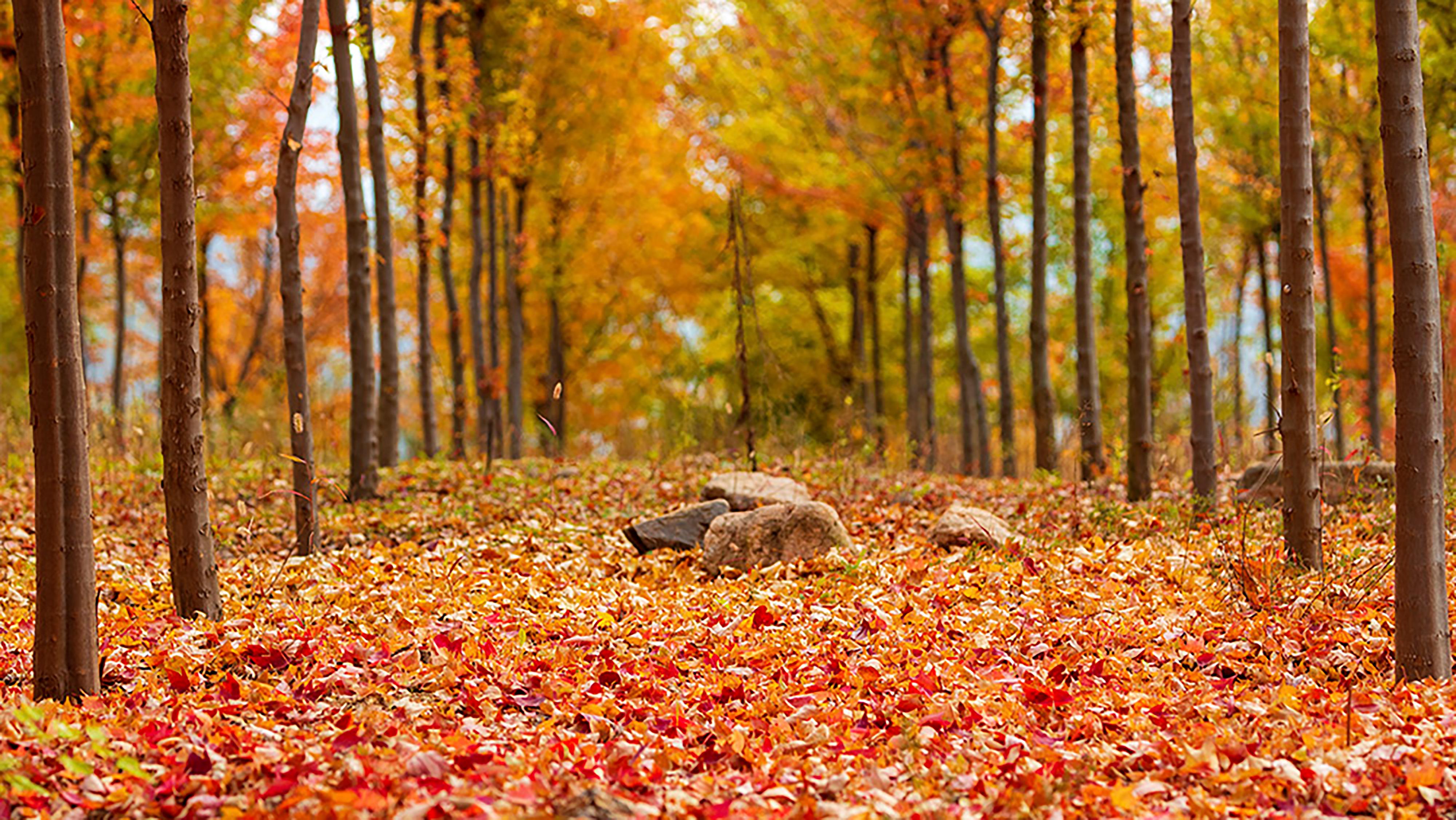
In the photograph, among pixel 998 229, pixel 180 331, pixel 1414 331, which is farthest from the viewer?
pixel 998 229

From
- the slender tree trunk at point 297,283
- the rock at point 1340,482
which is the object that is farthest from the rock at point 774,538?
the rock at point 1340,482

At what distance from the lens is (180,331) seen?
4.59 metres

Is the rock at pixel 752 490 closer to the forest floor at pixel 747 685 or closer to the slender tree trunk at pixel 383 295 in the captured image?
the forest floor at pixel 747 685

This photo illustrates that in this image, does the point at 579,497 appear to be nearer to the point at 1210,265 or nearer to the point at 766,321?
the point at 1210,265

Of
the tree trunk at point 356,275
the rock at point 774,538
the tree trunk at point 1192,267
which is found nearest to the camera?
the rock at point 774,538

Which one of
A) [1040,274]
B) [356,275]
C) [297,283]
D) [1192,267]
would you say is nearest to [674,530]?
[297,283]

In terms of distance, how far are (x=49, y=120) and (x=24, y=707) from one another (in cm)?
180

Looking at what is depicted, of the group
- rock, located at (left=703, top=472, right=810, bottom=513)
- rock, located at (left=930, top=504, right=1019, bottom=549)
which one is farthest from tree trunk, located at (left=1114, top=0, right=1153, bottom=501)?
rock, located at (left=703, top=472, right=810, bottom=513)

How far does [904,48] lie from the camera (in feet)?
40.3

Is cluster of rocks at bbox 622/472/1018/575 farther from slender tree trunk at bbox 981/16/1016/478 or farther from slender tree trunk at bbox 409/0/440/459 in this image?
slender tree trunk at bbox 409/0/440/459

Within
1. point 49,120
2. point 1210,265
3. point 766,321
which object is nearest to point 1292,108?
point 1210,265

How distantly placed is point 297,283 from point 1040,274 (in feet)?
22.1

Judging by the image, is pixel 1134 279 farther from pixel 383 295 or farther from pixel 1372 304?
pixel 383 295

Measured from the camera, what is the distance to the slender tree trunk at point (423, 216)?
436 inches
